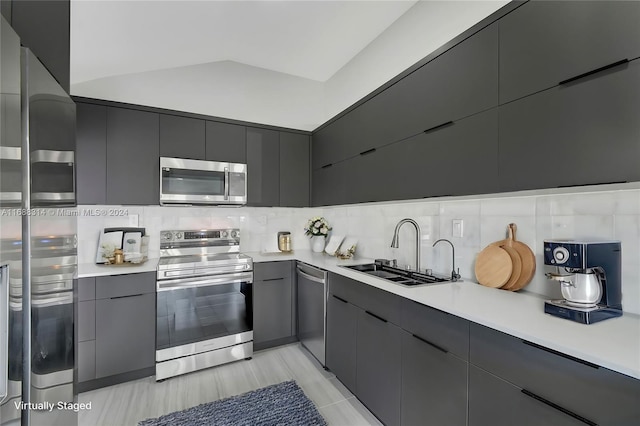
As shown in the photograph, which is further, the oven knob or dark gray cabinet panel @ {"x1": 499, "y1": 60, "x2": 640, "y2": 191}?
the oven knob

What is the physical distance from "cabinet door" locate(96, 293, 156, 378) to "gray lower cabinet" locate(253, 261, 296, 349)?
858 mm

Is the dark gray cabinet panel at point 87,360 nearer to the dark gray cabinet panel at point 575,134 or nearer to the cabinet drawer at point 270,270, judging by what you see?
the cabinet drawer at point 270,270

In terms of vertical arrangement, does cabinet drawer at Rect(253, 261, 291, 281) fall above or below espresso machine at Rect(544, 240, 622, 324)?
below

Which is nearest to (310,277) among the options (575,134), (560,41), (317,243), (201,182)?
(317,243)

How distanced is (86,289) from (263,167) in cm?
182

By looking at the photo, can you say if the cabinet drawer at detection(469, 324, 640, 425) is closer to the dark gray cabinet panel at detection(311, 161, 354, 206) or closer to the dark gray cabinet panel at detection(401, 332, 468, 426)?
the dark gray cabinet panel at detection(401, 332, 468, 426)

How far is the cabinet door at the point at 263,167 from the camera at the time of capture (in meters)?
3.04

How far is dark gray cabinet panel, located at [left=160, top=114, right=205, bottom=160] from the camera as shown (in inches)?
105

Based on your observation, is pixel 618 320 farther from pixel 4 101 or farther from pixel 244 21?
pixel 244 21

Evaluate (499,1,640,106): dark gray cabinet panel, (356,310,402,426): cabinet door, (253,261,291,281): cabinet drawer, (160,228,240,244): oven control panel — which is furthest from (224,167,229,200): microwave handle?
(499,1,640,106): dark gray cabinet panel

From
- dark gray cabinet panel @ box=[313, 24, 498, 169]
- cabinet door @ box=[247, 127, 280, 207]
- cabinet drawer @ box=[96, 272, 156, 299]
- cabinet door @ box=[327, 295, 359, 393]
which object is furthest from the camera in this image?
cabinet door @ box=[247, 127, 280, 207]

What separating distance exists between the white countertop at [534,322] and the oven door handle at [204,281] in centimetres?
130

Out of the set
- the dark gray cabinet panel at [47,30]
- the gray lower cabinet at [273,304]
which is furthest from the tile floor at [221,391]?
the dark gray cabinet panel at [47,30]

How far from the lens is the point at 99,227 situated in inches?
103
